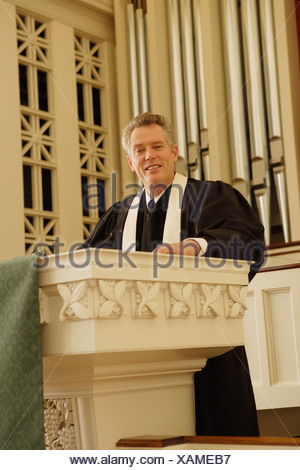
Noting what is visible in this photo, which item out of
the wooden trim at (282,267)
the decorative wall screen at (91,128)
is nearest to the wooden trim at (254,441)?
the wooden trim at (282,267)

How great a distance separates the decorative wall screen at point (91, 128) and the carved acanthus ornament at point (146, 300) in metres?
3.69

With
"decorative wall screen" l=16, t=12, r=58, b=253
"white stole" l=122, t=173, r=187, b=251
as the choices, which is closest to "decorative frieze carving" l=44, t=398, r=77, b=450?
"white stole" l=122, t=173, r=187, b=251

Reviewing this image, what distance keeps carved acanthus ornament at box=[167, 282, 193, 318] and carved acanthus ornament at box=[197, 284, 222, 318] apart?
0.05 m

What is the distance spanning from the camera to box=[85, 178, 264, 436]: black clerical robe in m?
2.29

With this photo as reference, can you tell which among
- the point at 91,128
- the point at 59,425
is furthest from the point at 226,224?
the point at 91,128

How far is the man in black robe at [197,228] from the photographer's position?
2.30 m

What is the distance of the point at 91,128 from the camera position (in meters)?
5.72

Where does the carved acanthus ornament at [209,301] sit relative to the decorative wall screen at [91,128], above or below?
below

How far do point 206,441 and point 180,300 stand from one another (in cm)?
38

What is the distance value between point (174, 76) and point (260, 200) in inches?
53.6

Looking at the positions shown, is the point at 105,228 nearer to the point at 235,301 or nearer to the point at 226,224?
the point at 226,224

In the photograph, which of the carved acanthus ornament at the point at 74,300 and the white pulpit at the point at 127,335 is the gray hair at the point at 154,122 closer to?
the white pulpit at the point at 127,335

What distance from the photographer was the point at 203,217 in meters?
2.43

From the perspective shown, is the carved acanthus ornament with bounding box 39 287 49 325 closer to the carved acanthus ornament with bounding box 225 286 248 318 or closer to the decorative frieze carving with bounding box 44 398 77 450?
the decorative frieze carving with bounding box 44 398 77 450
